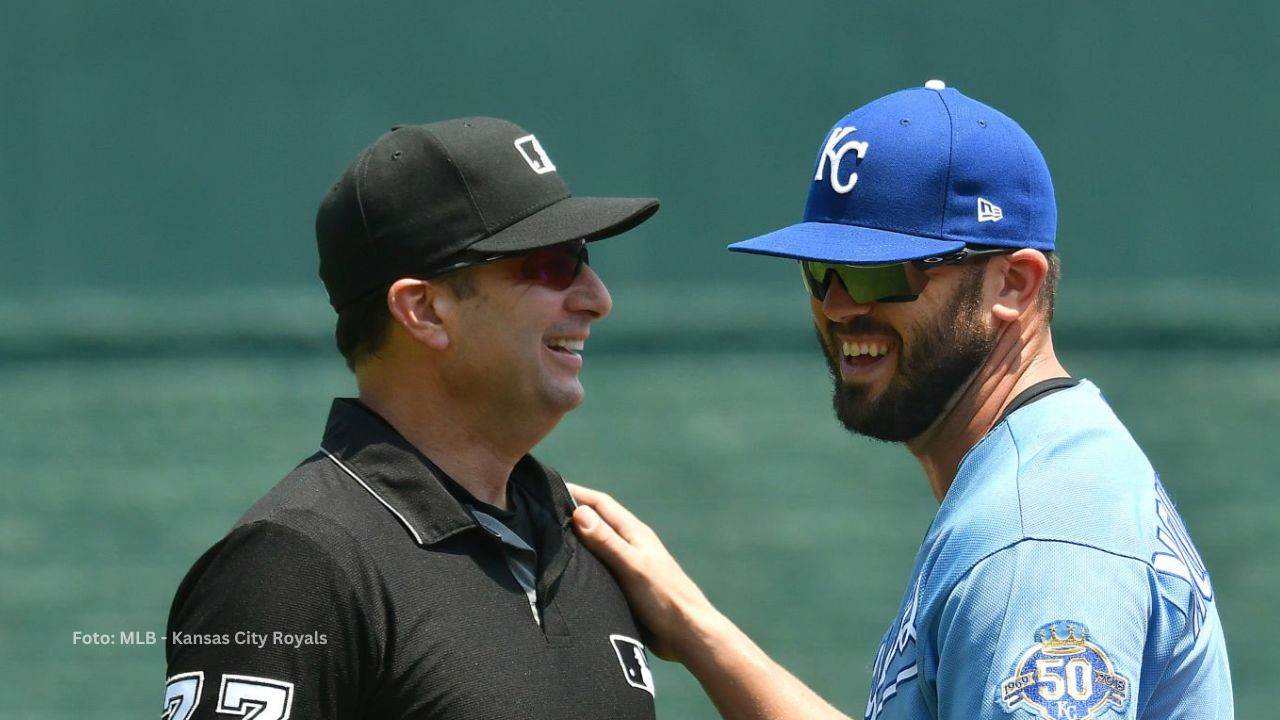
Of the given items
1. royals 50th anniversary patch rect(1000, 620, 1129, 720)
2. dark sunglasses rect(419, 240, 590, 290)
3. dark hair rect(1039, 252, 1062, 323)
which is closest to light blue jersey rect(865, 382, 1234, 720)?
royals 50th anniversary patch rect(1000, 620, 1129, 720)

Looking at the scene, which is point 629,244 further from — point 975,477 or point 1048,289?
point 975,477

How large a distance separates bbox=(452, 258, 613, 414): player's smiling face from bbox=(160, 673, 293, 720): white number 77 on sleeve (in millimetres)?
758

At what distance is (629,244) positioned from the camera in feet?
21.3

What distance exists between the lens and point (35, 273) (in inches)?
255

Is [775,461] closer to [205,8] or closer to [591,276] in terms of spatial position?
[205,8]

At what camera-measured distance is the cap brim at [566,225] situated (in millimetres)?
2873

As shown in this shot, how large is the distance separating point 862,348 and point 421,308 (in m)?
0.83

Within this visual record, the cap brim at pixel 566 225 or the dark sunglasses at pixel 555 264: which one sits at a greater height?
the cap brim at pixel 566 225

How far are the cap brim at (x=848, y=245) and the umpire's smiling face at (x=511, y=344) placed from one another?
45cm

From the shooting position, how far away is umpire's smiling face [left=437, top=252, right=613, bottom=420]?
2.94 meters

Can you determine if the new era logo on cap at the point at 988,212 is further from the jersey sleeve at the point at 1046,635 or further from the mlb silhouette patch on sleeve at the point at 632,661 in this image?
the mlb silhouette patch on sleeve at the point at 632,661

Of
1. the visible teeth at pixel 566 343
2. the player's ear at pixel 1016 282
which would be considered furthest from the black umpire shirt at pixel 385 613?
the player's ear at pixel 1016 282

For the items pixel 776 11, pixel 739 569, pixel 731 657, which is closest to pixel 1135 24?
pixel 776 11

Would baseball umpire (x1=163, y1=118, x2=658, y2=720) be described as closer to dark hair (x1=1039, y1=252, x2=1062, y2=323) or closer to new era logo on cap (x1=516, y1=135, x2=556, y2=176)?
new era logo on cap (x1=516, y1=135, x2=556, y2=176)
